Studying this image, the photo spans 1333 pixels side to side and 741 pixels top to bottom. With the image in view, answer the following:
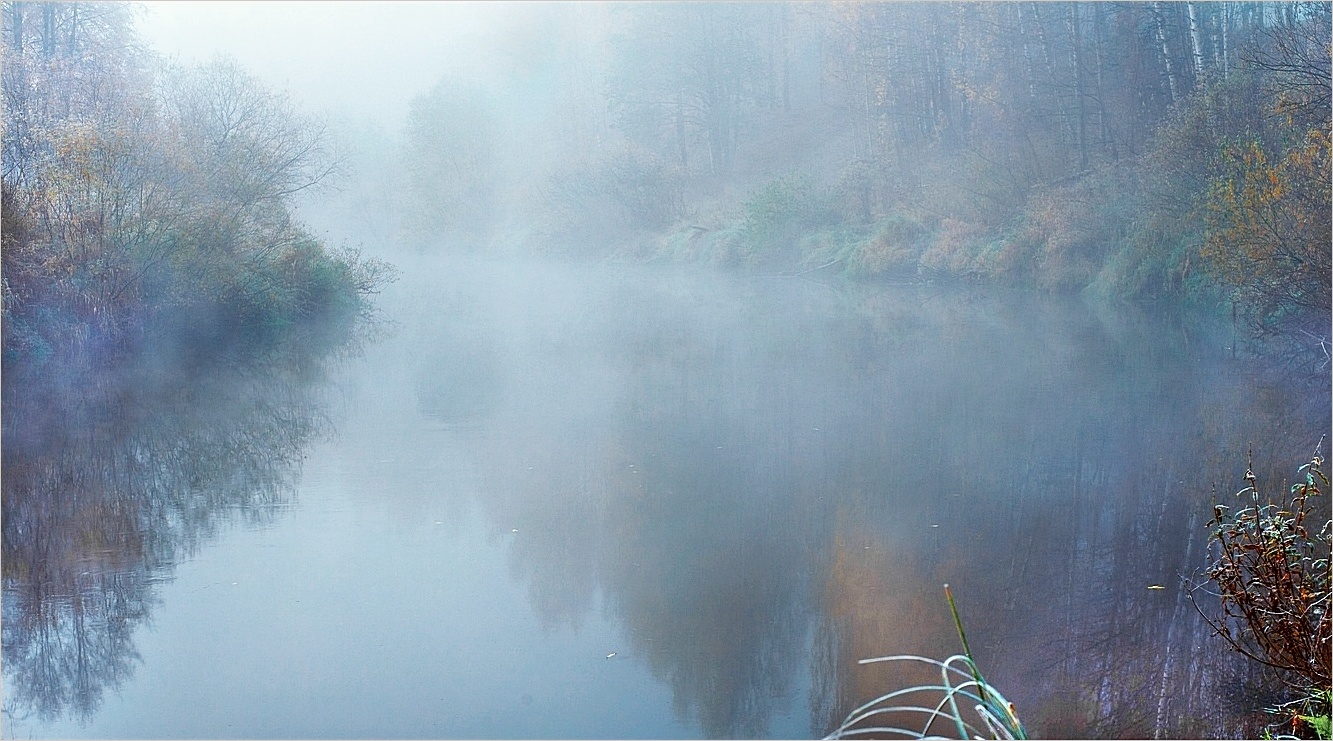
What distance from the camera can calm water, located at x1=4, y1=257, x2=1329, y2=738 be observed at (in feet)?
16.1

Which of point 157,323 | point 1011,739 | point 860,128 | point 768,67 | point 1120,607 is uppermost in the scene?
point 768,67

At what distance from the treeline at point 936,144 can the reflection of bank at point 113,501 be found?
9.59 metres

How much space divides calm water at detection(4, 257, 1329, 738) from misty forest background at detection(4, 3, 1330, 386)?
232 centimetres

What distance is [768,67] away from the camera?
37281 millimetres

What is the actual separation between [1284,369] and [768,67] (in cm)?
2756

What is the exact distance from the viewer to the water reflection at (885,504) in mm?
5020

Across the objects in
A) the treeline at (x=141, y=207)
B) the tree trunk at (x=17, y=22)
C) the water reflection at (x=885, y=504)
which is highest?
the tree trunk at (x=17, y=22)

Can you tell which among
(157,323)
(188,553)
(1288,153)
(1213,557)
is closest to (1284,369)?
(1288,153)

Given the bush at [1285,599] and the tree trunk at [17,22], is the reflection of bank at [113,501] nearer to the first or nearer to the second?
the bush at [1285,599]

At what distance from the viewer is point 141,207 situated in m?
14.5

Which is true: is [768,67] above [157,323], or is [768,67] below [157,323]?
above

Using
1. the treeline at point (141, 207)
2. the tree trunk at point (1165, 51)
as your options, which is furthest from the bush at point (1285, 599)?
the tree trunk at point (1165, 51)

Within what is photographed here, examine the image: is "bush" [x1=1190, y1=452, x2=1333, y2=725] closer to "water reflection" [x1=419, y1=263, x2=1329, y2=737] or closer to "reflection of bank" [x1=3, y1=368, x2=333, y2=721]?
"water reflection" [x1=419, y1=263, x2=1329, y2=737]

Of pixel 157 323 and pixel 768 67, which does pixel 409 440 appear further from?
pixel 768 67
